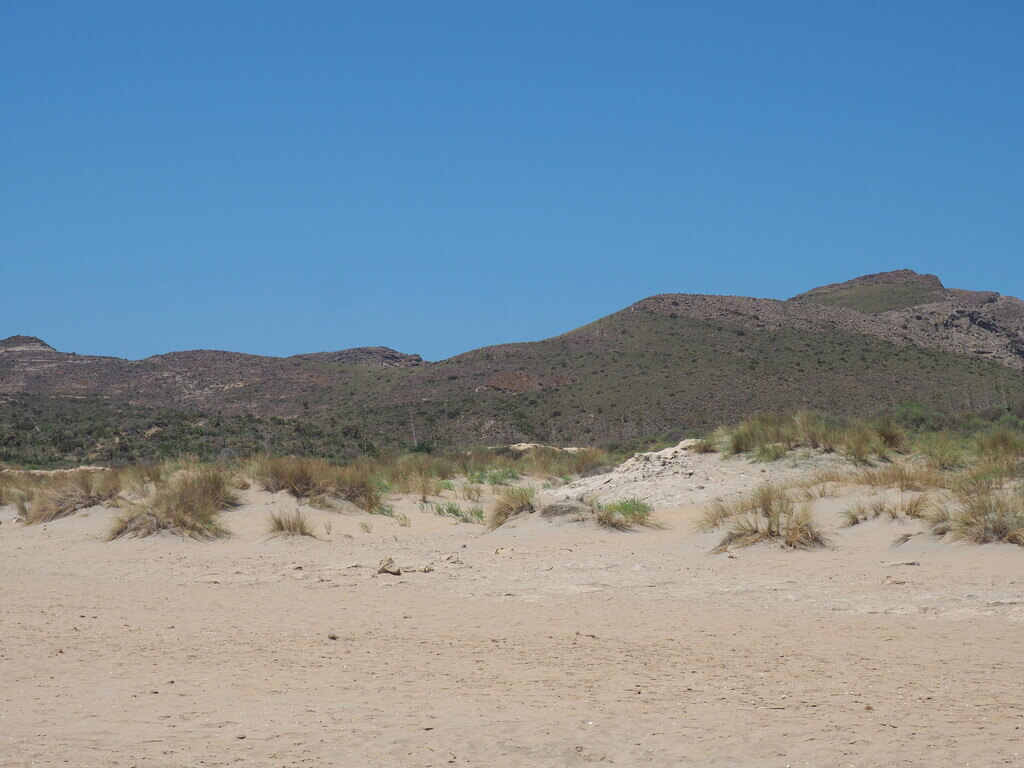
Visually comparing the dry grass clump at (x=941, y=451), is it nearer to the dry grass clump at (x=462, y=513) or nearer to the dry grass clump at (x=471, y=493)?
the dry grass clump at (x=462, y=513)

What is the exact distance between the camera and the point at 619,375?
224 ft

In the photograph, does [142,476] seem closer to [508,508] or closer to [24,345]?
[508,508]

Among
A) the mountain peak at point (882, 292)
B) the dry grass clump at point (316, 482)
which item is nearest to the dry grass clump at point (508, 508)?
the dry grass clump at point (316, 482)

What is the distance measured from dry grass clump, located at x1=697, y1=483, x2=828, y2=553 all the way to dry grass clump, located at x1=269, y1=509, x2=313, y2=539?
17.2 feet

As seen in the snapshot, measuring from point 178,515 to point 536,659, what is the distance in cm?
878

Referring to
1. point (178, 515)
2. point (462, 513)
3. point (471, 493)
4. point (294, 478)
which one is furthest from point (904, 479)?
point (178, 515)

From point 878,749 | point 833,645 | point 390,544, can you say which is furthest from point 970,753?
point 390,544

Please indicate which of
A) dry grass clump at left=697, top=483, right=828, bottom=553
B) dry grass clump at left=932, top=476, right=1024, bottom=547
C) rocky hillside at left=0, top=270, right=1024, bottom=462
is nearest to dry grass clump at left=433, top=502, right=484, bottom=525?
dry grass clump at left=697, top=483, right=828, bottom=553

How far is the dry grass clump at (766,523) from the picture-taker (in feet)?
32.0

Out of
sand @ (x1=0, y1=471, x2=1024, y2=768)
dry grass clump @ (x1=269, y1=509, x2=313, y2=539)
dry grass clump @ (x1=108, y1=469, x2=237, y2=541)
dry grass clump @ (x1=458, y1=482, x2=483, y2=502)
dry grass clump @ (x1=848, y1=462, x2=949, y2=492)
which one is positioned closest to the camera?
sand @ (x1=0, y1=471, x2=1024, y2=768)

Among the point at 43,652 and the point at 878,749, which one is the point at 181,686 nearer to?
the point at 43,652

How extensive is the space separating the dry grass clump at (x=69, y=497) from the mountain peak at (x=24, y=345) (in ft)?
309

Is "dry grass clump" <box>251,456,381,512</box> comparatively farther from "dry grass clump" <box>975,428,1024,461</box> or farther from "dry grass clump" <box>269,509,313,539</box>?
"dry grass clump" <box>975,428,1024,461</box>

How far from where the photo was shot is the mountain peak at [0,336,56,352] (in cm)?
10163
